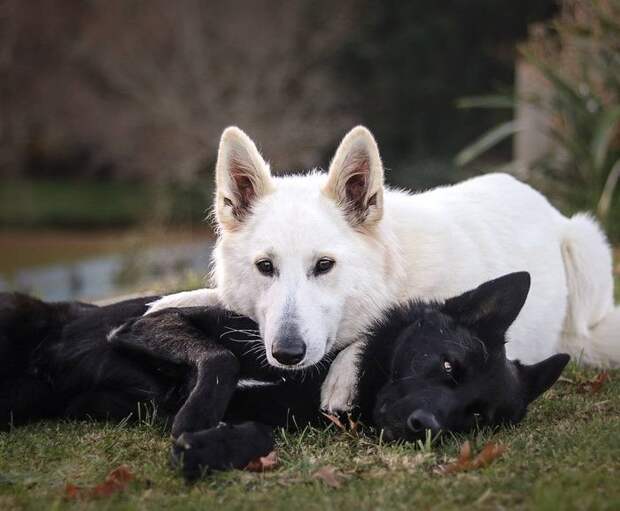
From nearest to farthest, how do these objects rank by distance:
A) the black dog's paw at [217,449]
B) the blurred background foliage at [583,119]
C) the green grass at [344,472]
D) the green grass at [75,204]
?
1. the green grass at [344,472]
2. the black dog's paw at [217,449]
3. the blurred background foliage at [583,119]
4. the green grass at [75,204]

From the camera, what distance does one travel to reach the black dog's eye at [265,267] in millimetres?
3570

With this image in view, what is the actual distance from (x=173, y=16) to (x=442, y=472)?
20.8 m

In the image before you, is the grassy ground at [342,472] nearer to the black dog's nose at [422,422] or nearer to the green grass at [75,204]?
the black dog's nose at [422,422]

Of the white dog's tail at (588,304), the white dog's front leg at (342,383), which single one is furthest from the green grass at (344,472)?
the white dog's tail at (588,304)

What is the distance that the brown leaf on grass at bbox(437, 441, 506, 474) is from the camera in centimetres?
291

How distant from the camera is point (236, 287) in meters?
3.74

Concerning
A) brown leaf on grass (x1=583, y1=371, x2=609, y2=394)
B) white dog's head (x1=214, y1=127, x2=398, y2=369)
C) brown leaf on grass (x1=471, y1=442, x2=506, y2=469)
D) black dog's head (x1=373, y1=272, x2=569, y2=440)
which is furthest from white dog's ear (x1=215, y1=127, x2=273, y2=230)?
brown leaf on grass (x1=583, y1=371, x2=609, y2=394)

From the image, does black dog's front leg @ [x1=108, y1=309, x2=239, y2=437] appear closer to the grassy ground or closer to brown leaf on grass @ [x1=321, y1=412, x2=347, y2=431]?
the grassy ground

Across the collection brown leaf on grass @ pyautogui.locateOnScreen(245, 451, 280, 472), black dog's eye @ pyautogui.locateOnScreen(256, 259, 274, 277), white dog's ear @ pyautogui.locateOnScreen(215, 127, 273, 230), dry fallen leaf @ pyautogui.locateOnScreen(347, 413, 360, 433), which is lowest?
brown leaf on grass @ pyautogui.locateOnScreen(245, 451, 280, 472)

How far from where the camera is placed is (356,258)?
3643mm

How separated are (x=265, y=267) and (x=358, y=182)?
585 millimetres

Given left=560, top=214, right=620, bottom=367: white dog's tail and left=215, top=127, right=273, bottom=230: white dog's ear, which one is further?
left=560, top=214, right=620, bottom=367: white dog's tail

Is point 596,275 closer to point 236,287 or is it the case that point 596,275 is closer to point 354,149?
point 354,149

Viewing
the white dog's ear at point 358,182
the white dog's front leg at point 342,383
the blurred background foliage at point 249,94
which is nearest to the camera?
the white dog's front leg at point 342,383
